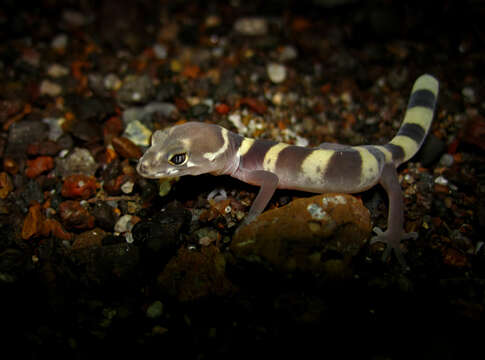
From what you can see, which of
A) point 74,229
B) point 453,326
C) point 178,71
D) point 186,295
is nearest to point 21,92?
point 178,71

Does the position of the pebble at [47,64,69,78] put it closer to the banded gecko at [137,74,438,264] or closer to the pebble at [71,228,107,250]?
the banded gecko at [137,74,438,264]

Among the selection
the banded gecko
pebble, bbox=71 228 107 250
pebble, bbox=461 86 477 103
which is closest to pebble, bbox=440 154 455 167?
the banded gecko

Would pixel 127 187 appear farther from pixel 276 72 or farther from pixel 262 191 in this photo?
pixel 276 72

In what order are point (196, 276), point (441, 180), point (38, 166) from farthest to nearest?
point (38, 166) → point (441, 180) → point (196, 276)

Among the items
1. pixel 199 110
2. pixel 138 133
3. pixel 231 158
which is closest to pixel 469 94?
pixel 231 158

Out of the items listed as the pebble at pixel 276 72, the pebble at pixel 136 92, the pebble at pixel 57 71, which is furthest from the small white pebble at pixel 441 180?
the pebble at pixel 57 71

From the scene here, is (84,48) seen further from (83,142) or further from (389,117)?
(389,117)
